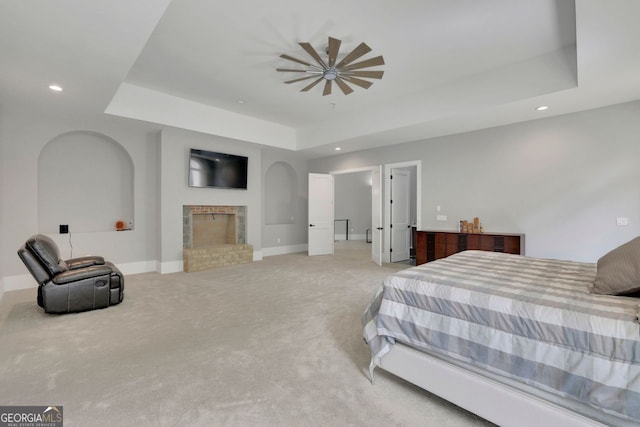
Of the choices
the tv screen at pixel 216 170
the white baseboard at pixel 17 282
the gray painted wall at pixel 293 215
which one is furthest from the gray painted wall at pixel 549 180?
the white baseboard at pixel 17 282

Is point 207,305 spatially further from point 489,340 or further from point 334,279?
point 489,340

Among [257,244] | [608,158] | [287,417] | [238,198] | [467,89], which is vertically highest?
[467,89]

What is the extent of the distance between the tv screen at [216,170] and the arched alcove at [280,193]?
4.65 ft

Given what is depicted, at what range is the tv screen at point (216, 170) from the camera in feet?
18.7

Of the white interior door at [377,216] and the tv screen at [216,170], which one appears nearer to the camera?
the tv screen at [216,170]

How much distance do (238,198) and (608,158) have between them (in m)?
6.39

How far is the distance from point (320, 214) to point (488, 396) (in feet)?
20.6

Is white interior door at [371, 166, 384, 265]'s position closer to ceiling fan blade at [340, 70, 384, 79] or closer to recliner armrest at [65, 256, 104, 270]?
ceiling fan blade at [340, 70, 384, 79]

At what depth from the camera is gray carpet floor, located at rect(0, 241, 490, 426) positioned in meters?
1.73

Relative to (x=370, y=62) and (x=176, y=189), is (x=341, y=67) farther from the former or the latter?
(x=176, y=189)

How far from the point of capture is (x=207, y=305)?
3631 mm

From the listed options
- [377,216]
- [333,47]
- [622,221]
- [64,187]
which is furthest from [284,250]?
[622,221]

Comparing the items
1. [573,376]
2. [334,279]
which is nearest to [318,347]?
[573,376]

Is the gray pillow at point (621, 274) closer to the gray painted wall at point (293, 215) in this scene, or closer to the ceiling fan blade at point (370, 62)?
the ceiling fan blade at point (370, 62)
